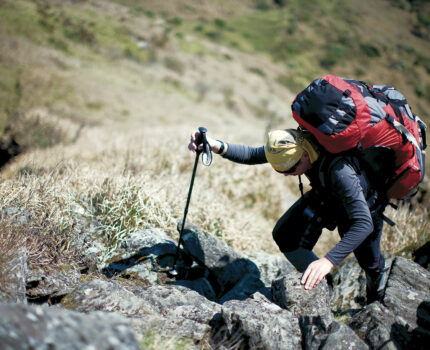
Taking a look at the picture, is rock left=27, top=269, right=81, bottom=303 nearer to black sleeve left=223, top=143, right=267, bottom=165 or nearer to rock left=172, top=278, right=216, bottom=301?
rock left=172, top=278, right=216, bottom=301

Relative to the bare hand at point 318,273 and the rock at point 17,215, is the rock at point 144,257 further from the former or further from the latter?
the bare hand at point 318,273

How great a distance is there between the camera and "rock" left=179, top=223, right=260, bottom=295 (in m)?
3.88

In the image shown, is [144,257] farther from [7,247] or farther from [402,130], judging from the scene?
[402,130]

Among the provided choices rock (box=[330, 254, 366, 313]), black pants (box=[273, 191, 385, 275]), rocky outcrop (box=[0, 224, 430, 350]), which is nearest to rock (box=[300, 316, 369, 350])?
rocky outcrop (box=[0, 224, 430, 350])

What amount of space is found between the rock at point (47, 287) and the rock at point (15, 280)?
0.44 ft

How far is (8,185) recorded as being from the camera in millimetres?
3676

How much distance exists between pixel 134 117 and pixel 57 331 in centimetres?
1570

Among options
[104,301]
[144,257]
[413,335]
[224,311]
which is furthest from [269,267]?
[104,301]

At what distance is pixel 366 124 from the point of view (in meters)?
2.44

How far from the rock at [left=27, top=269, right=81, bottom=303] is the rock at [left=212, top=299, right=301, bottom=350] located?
135 centimetres

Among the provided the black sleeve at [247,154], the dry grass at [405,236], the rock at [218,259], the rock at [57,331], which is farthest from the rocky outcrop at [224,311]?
the dry grass at [405,236]

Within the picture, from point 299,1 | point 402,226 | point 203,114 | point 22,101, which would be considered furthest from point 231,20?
point 402,226

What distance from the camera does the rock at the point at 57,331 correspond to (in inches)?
55.7

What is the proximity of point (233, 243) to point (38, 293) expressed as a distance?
122 inches
